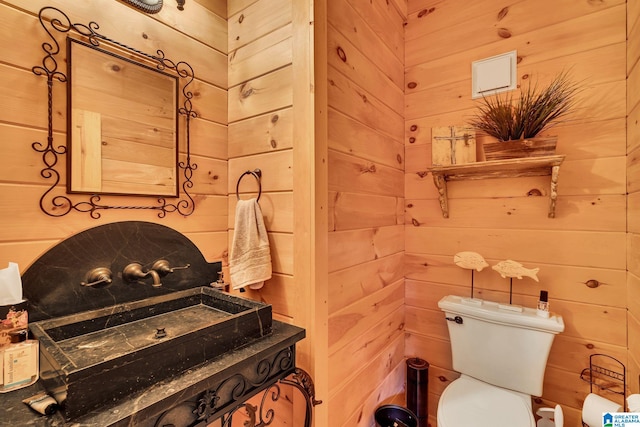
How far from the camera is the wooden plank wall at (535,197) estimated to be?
1.35 meters

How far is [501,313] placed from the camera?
1425 millimetres

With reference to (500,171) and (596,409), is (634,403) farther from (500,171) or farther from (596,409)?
(500,171)

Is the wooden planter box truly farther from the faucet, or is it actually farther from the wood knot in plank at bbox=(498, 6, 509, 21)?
the faucet

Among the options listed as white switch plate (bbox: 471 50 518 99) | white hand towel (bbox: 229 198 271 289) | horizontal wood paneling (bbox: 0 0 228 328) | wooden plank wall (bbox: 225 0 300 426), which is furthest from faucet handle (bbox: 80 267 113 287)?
white switch plate (bbox: 471 50 518 99)

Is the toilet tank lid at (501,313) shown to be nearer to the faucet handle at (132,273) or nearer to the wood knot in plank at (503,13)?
the faucet handle at (132,273)

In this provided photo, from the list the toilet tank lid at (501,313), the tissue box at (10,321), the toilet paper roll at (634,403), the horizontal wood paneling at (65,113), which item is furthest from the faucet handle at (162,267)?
the toilet paper roll at (634,403)

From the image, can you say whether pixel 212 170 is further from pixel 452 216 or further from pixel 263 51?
pixel 452 216

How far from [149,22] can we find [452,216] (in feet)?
5.69

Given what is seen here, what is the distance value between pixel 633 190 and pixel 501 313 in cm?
75

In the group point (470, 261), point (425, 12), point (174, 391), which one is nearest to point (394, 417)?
point (470, 261)

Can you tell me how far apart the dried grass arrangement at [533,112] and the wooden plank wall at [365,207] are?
53cm

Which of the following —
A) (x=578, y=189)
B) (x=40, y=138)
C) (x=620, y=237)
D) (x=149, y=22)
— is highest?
(x=149, y=22)

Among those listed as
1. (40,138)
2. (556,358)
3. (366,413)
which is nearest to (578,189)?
(556,358)

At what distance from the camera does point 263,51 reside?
4.15 feet
